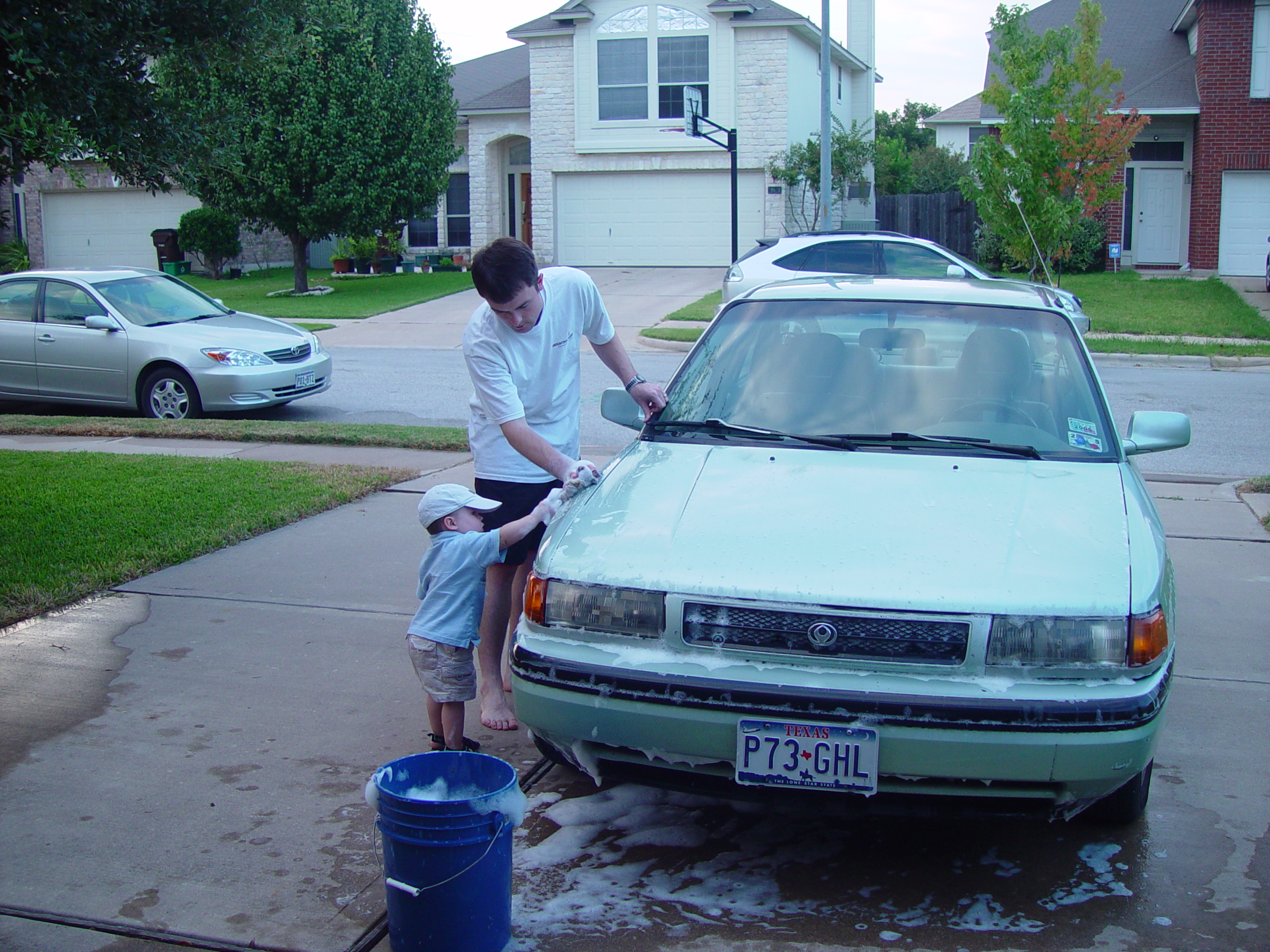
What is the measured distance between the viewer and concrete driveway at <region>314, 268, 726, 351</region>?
59.6 ft

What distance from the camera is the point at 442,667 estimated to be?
Answer: 3.80 m

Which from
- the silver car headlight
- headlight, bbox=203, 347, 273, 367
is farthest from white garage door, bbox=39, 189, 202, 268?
the silver car headlight

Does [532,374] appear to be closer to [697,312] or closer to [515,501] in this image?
[515,501]

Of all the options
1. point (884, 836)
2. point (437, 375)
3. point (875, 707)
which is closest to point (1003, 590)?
point (875, 707)

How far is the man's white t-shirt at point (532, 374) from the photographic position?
163 inches

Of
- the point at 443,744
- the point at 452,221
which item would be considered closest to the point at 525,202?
the point at 452,221

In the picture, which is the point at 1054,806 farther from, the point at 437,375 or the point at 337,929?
the point at 437,375

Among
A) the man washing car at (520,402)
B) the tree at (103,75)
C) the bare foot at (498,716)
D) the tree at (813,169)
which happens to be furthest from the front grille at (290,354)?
the tree at (813,169)

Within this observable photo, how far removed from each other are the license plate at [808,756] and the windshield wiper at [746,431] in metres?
1.29

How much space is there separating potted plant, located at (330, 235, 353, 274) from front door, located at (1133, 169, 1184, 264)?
62.3ft

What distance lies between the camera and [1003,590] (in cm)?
305

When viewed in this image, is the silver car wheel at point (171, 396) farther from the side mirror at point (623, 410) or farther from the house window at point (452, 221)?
the house window at point (452, 221)

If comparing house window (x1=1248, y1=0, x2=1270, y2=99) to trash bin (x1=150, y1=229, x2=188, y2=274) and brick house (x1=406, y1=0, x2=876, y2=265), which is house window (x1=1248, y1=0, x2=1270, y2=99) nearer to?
brick house (x1=406, y1=0, x2=876, y2=265)

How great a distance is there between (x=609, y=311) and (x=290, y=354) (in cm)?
1109
